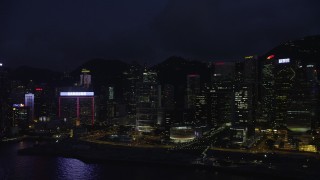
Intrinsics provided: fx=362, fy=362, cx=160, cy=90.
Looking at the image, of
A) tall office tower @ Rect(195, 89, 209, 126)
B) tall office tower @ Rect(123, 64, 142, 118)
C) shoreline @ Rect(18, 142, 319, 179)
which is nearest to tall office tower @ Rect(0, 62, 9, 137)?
shoreline @ Rect(18, 142, 319, 179)

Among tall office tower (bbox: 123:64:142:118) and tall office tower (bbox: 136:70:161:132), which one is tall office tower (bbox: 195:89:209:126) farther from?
tall office tower (bbox: 123:64:142:118)

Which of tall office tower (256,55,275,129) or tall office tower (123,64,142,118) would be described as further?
tall office tower (123,64,142,118)

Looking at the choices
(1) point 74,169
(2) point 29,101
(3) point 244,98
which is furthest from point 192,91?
(1) point 74,169

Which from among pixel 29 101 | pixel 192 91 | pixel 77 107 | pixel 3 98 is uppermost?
pixel 192 91

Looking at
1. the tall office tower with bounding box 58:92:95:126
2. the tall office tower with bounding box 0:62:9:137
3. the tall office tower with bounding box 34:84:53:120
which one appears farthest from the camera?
the tall office tower with bounding box 34:84:53:120

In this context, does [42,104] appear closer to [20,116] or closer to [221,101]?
[20,116]

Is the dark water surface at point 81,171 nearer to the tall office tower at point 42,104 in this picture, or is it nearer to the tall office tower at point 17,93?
the tall office tower at point 17,93

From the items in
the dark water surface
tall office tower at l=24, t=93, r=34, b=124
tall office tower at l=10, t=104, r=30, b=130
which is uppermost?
tall office tower at l=24, t=93, r=34, b=124

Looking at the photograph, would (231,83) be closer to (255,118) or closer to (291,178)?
(255,118)
